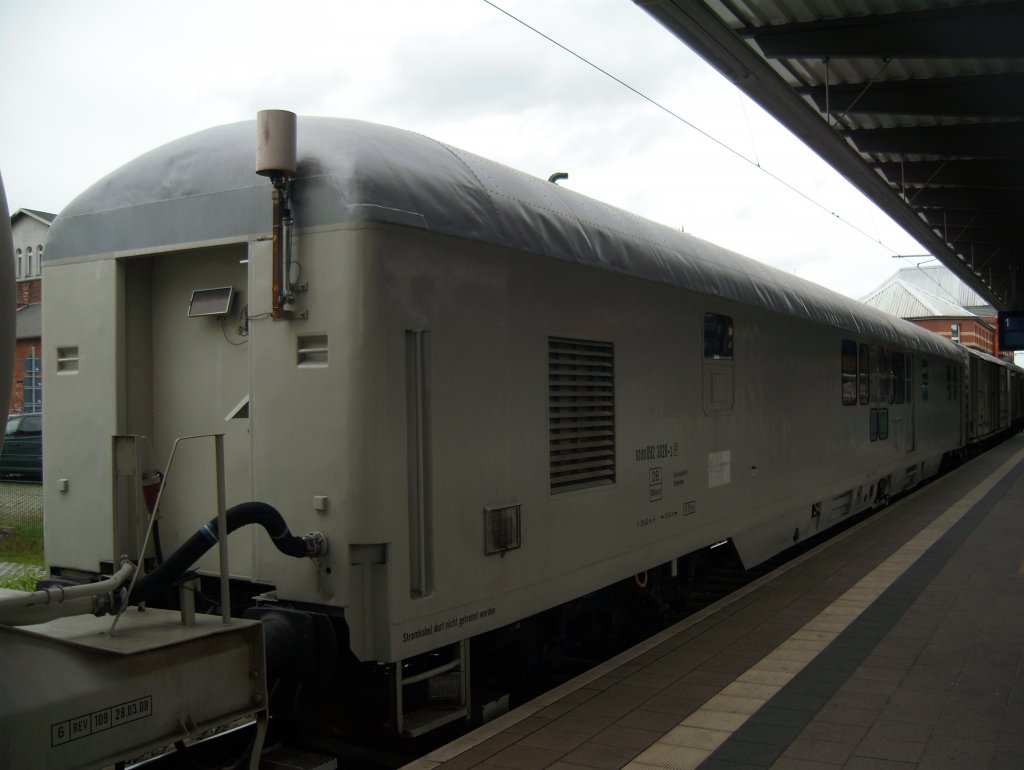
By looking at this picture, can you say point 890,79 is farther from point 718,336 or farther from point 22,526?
point 22,526

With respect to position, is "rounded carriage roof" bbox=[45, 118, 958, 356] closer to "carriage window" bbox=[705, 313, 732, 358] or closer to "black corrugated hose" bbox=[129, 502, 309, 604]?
"black corrugated hose" bbox=[129, 502, 309, 604]

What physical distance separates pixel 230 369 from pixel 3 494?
1250cm

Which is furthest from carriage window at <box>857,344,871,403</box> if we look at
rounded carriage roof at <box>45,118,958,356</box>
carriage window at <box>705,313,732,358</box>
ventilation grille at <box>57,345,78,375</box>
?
ventilation grille at <box>57,345,78,375</box>

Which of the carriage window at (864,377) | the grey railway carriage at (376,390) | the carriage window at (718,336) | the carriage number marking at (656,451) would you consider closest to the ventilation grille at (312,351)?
the grey railway carriage at (376,390)

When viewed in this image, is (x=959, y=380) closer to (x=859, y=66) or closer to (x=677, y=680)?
(x=859, y=66)

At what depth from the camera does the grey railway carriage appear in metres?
3.89

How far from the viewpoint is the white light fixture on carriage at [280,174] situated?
3.87m

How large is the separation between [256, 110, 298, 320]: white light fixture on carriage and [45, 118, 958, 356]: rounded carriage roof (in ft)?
0.25

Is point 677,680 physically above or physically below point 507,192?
below

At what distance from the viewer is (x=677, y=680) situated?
5.41 meters

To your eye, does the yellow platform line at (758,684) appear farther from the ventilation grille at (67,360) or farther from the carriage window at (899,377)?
the carriage window at (899,377)

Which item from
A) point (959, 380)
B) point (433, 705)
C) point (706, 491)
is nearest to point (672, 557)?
point (706, 491)

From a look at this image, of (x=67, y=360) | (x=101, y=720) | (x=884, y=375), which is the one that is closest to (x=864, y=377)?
(x=884, y=375)

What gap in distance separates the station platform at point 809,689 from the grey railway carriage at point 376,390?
19.5 inches
